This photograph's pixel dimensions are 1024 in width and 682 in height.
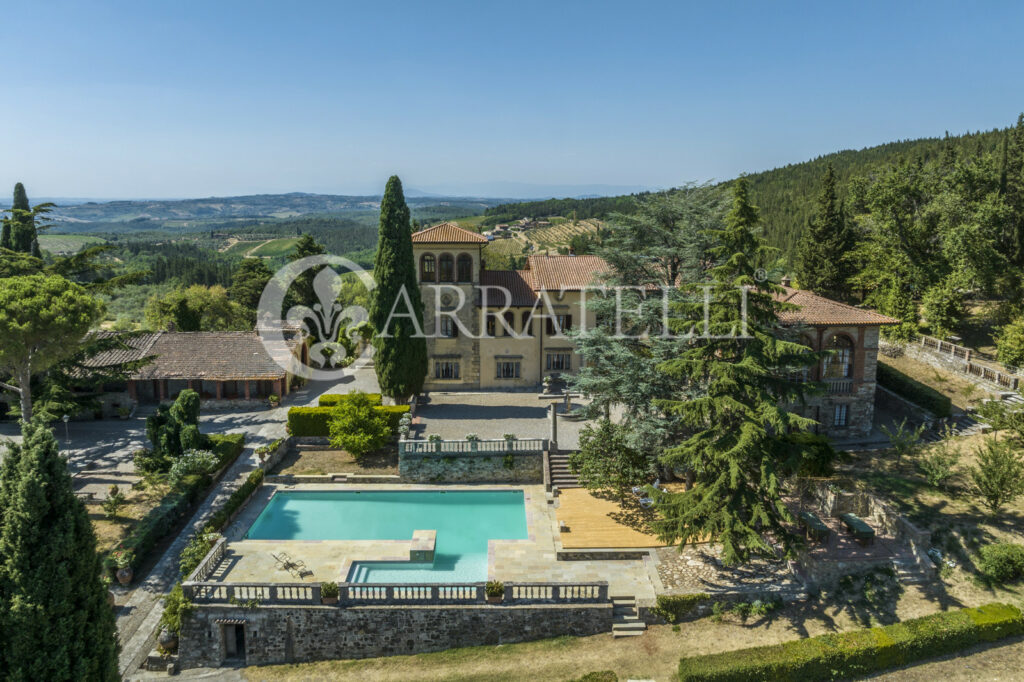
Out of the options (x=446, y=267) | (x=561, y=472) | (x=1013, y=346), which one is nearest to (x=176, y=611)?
(x=561, y=472)

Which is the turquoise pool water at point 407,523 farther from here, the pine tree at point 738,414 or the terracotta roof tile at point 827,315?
the terracotta roof tile at point 827,315

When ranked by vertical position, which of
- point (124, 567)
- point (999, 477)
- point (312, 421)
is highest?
point (999, 477)

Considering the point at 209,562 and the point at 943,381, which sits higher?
the point at 943,381

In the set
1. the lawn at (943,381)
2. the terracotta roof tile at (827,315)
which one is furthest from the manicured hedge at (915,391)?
the terracotta roof tile at (827,315)

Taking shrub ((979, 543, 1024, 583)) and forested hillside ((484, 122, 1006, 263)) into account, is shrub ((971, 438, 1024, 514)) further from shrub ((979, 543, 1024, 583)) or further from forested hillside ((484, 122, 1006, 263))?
forested hillside ((484, 122, 1006, 263))

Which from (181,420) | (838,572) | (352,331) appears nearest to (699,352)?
(838,572)

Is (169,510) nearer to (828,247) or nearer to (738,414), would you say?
(738,414)

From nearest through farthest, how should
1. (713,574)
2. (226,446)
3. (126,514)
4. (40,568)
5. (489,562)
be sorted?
(40,568) → (713,574) → (489,562) → (126,514) → (226,446)
